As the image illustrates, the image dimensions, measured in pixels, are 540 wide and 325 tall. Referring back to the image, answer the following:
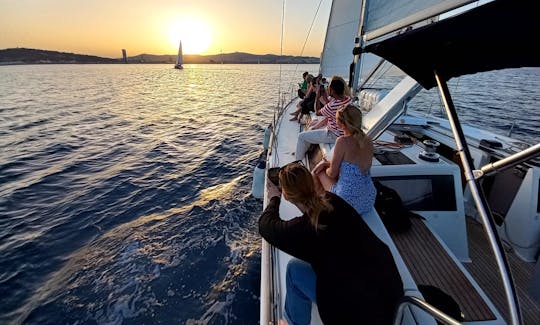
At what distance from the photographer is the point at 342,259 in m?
1.67

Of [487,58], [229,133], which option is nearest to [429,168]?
[487,58]

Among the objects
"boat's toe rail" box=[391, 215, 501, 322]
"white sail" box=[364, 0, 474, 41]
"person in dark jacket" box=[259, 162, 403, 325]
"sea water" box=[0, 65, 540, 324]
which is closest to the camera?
"person in dark jacket" box=[259, 162, 403, 325]

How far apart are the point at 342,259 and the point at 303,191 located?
18.7 inches

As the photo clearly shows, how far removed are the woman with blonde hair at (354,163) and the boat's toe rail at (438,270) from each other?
96 centimetres

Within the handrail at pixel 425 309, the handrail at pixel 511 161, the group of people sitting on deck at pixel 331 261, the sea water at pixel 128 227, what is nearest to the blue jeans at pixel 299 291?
the group of people sitting on deck at pixel 331 261

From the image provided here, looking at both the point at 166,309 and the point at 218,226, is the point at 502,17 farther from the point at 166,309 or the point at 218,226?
the point at 218,226

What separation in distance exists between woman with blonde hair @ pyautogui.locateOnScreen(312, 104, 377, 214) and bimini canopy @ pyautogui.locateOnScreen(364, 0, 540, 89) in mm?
659

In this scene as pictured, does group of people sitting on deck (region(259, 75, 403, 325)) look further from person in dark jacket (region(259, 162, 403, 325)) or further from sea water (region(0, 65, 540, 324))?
sea water (region(0, 65, 540, 324))

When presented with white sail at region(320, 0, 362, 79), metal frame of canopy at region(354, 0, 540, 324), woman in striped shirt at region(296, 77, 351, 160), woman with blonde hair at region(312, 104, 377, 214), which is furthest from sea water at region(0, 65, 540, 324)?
white sail at region(320, 0, 362, 79)

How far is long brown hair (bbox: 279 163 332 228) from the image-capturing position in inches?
69.5

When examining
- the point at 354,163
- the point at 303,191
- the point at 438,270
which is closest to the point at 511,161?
the point at 303,191

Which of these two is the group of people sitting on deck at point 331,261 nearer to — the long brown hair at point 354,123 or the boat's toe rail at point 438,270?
the long brown hair at point 354,123

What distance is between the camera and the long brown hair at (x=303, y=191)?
1766mm

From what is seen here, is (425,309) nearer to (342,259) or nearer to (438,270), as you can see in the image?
(342,259)
